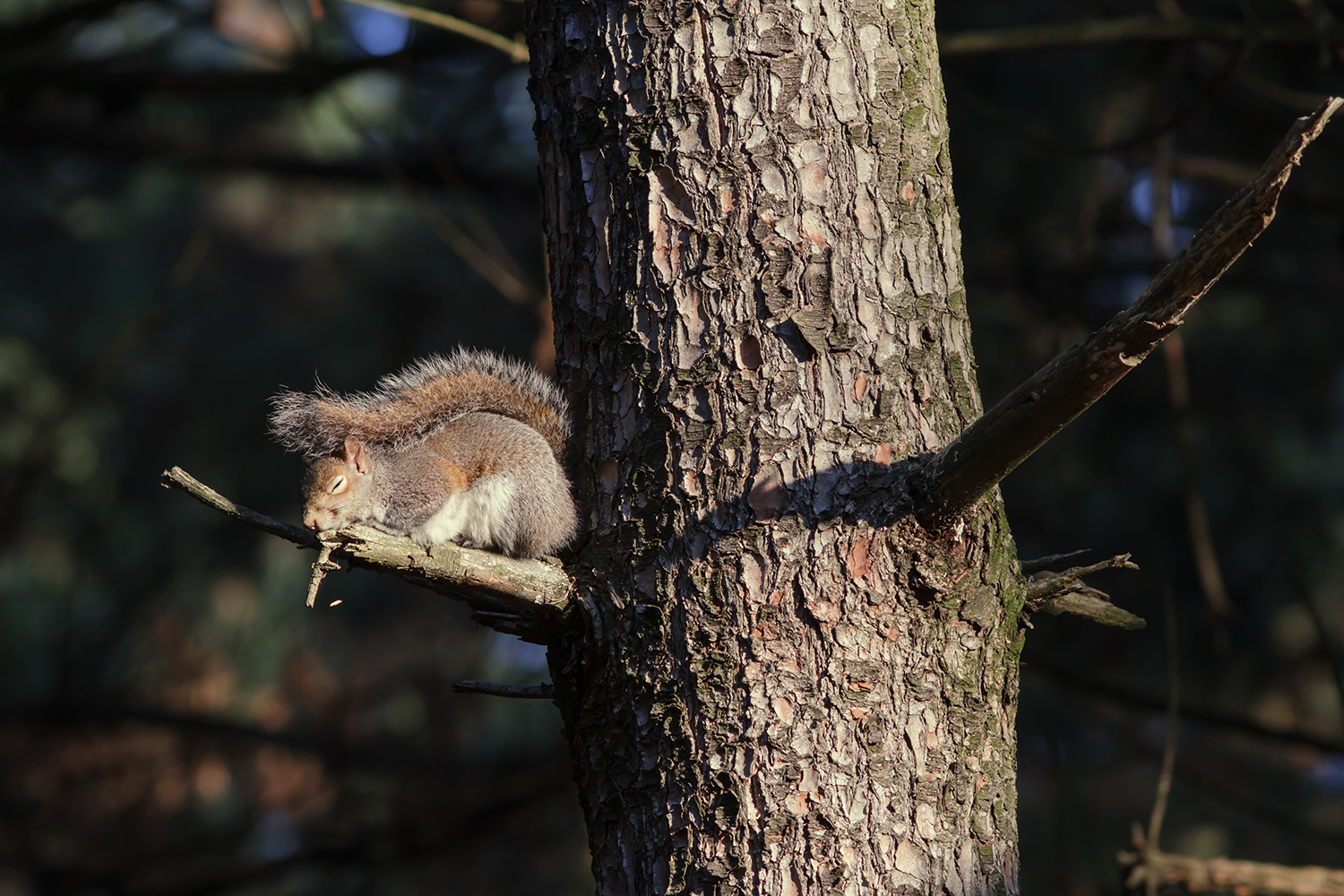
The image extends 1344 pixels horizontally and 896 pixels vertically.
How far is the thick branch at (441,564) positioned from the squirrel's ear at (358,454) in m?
0.71

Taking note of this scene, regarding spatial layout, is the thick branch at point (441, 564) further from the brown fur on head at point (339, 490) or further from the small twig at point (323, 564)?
the brown fur on head at point (339, 490)

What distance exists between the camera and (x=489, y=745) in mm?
6223

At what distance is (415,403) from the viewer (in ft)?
6.29

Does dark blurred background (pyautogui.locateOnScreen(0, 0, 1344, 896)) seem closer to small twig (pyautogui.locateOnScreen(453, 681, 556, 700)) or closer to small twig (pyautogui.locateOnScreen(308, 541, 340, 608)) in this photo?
small twig (pyautogui.locateOnScreen(453, 681, 556, 700))

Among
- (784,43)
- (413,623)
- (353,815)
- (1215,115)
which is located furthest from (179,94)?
(413,623)

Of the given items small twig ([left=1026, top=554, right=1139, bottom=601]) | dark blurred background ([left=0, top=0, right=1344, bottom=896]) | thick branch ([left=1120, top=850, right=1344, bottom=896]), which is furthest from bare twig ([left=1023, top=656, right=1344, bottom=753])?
small twig ([left=1026, top=554, right=1139, bottom=601])

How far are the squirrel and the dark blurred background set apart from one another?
0.75 metres

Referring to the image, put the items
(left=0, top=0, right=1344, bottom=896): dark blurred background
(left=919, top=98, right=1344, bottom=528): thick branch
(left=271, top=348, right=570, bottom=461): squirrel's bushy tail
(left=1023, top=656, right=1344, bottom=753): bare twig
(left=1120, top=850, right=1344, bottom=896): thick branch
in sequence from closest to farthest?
(left=919, top=98, right=1344, bottom=528): thick branch < (left=271, top=348, right=570, bottom=461): squirrel's bushy tail < (left=1120, top=850, right=1344, bottom=896): thick branch < (left=1023, top=656, right=1344, bottom=753): bare twig < (left=0, top=0, right=1344, bottom=896): dark blurred background

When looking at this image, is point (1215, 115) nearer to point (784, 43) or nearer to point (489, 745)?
point (784, 43)

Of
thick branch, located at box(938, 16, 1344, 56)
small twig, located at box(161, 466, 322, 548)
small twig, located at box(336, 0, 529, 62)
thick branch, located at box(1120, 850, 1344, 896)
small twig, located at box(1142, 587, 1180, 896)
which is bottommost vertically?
thick branch, located at box(1120, 850, 1344, 896)

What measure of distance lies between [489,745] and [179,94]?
4.10 metres

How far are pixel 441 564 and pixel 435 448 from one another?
0.69m

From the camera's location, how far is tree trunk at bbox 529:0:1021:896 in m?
1.20

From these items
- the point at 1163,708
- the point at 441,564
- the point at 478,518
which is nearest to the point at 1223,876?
the point at 1163,708
